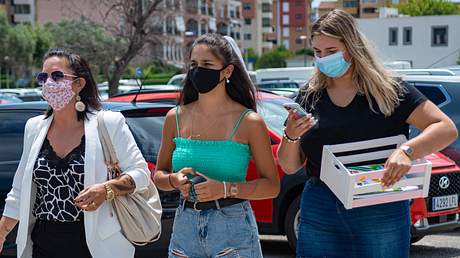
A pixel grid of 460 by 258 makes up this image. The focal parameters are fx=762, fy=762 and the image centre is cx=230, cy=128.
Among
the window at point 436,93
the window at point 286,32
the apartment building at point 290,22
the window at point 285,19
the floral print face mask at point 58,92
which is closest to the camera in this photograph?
the floral print face mask at point 58,92

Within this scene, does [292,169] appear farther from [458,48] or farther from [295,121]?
[458,48]

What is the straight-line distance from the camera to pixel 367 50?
3637 millimetres

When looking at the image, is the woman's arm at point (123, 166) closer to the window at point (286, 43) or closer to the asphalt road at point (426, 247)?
the asphalt road at point (426, 247)

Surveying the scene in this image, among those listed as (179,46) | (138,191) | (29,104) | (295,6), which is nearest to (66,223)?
(138,191)

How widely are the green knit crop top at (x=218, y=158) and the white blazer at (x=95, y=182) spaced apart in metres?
0.37

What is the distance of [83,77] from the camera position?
13.6ft

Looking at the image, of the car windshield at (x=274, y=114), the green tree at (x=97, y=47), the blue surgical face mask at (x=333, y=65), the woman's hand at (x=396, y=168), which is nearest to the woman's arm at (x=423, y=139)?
the woman's hand at (x=396, y=168)

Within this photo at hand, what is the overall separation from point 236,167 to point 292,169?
0.29 m

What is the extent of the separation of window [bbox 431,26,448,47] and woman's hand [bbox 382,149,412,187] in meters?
60.4

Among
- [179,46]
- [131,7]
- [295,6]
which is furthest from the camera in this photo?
[295,6]

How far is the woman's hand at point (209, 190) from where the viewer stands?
11.7ft

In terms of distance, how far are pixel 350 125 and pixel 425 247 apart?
18.0ft

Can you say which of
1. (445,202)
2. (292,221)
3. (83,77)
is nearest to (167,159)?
(83,77)

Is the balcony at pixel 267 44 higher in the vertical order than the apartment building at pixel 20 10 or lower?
lower
